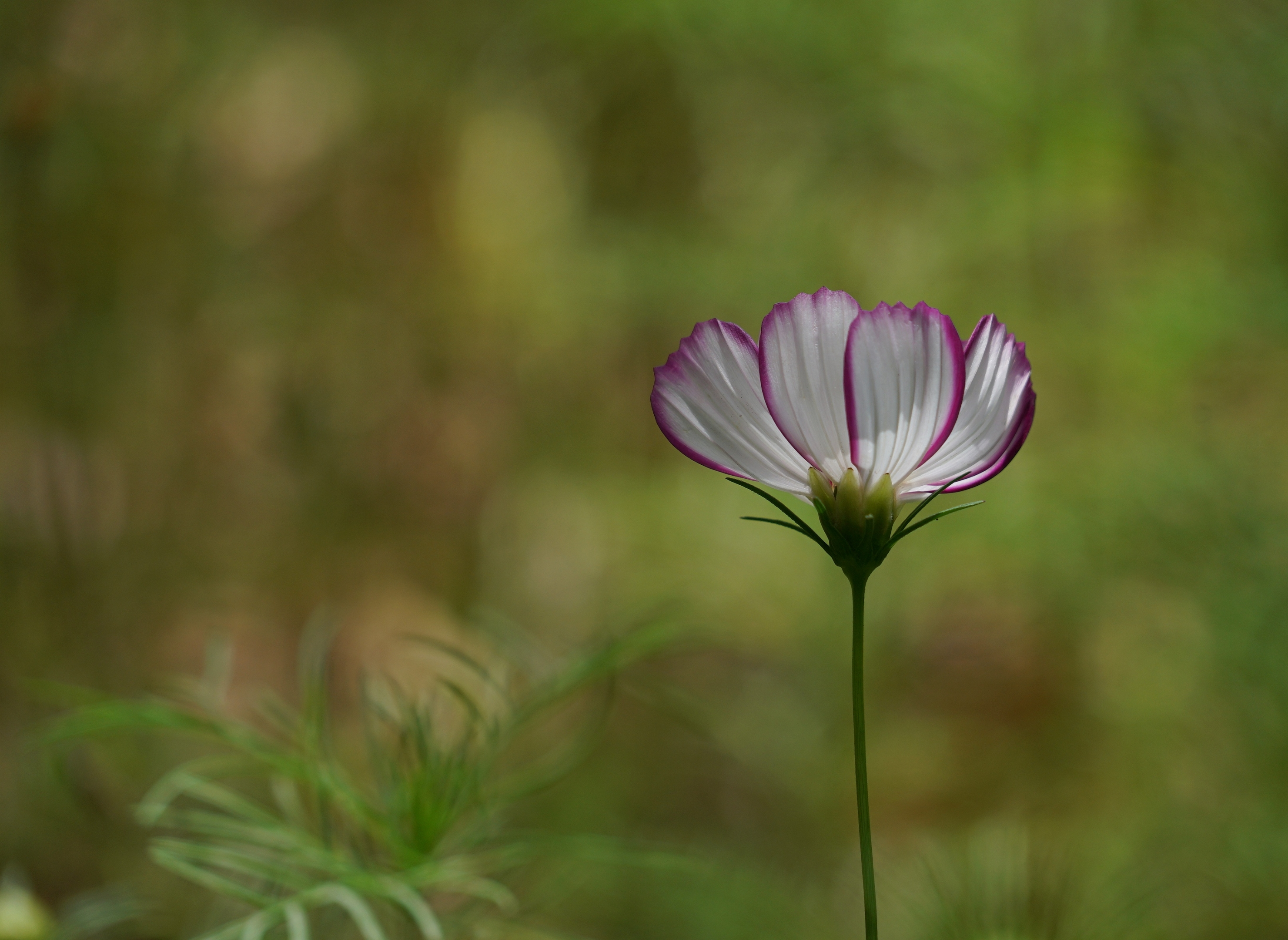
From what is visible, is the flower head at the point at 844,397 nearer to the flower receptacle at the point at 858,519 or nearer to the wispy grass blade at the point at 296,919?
the flower receptacle at the point at 858,519

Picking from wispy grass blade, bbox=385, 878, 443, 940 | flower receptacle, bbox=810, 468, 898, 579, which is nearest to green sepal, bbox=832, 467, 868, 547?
flower receptacle, bbox=810, 468, 898, 579

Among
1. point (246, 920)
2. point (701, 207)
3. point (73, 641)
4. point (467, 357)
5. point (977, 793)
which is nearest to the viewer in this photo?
point (246, 920)

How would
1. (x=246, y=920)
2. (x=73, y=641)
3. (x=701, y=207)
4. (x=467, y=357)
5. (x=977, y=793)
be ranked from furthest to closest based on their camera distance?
(x=467, y=357), (x=701, y=207), (x=977, y=793), (x=73, y=641), (x=246, y=920)

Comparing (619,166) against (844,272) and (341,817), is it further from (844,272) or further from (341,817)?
(341,817)

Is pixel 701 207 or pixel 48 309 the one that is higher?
pixel 701 207

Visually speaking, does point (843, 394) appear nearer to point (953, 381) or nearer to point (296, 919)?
point (953, 381)

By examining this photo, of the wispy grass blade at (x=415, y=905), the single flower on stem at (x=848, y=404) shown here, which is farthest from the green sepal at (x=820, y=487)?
the wispy grass blade at (x=415, y=905)

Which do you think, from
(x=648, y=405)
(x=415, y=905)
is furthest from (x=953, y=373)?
(x=648, y=405)

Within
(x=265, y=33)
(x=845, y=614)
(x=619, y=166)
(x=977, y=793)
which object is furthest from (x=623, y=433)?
(x=265, y=33)
